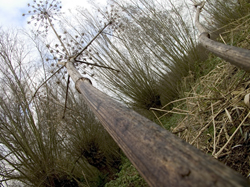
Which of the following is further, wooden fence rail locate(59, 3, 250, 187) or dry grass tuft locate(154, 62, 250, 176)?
dry grass tuft locate(154, 62, 250, 176)

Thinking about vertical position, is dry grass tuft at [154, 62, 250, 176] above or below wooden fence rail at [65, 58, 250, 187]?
below

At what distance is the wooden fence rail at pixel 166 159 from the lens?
14.2 inches

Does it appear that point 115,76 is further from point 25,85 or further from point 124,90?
point 25,85

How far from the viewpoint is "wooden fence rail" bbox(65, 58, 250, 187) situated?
0.36 meters

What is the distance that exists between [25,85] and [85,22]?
2.33 meters

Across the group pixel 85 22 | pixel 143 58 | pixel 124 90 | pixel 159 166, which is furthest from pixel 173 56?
pixel 159 166

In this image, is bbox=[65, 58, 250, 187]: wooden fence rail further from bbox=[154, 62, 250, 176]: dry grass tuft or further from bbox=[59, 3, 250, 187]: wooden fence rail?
bbox=[154, 62, 250, 176]: dry grass tuft

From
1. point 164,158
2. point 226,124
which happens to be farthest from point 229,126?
point 164,158

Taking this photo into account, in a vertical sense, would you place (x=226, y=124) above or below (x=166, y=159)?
below

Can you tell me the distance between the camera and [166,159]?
428mm

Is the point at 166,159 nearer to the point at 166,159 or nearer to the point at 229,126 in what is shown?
the point at 166,159

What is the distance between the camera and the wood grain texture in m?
0.36

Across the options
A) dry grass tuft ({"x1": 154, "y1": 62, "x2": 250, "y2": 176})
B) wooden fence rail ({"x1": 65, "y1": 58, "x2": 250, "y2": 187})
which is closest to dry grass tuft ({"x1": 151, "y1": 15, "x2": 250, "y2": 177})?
dry grass tuft ({"x1": 154, "y1": 62, "x2": 250, "y2": 176})

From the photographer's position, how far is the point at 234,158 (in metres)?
0.92
